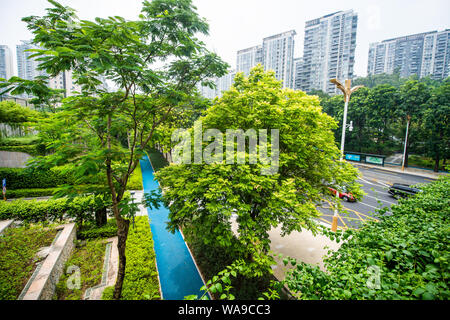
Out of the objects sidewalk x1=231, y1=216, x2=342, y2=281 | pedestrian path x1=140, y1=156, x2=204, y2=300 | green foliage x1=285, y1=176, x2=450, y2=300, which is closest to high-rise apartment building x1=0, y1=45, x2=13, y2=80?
pedestrian path x1=140, y1=156, x2=204, y2=300

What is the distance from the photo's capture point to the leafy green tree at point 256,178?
534 cm

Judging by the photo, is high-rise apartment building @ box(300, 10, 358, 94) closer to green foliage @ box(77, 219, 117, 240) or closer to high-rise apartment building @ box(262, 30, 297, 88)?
high-rise apartment building @ box(262, 30, 297, 88)

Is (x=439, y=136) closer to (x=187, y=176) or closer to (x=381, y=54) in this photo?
(x=187, y=176)

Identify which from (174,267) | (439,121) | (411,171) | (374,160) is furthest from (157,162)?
(439,121)

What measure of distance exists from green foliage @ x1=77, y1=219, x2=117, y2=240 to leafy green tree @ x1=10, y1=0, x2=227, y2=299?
385 cm

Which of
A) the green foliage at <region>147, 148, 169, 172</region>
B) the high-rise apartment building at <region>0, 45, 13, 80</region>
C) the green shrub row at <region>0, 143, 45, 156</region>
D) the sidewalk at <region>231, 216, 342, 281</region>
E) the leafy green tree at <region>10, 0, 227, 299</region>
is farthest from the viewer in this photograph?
the high-rise apartment building at <region>0, 45, 13, 80</region>

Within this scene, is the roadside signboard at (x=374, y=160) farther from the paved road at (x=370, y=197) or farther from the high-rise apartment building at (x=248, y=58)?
the high-rise apartment building at (x=248, y=58)

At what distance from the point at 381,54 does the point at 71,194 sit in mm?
115530

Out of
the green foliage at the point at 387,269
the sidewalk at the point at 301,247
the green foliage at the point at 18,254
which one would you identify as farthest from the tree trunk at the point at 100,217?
the green foliage at the point at 387,269

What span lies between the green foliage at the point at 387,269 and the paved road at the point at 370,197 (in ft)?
17.9

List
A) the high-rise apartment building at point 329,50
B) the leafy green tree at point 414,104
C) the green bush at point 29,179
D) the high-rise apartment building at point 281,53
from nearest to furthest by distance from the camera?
the green bush at point 29,179, the leafy green tree at point 414,104, the high-rise apartment building at point 329,50, the high-rise apartment building at point 281,53

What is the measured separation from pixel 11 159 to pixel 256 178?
20681mm

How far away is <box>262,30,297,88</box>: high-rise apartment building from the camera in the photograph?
6309 centimetres
